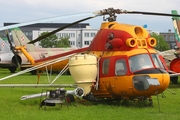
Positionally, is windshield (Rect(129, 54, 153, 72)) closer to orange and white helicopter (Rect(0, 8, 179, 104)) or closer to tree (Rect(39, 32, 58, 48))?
orange and white helicopter (Rect(0, 8, 179, 104))

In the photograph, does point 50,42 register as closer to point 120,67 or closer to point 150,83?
point 120,67

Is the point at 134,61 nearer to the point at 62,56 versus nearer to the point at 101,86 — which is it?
the point at 101,86

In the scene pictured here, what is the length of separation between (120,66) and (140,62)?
2.38 feet

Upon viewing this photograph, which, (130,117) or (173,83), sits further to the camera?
(173,83)

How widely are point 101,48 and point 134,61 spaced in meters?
1.61

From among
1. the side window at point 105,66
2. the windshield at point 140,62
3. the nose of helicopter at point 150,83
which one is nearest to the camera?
the nose of helicopter at point 150,83

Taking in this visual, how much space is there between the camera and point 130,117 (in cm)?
1127

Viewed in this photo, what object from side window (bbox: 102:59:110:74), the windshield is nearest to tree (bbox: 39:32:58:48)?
side window (bbox: 102:59:110:74)

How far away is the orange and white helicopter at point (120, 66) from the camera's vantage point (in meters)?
12.8

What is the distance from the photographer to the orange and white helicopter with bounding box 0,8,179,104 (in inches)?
505

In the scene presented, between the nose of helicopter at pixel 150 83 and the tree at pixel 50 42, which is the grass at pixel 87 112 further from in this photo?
the tree at pixel 50 42

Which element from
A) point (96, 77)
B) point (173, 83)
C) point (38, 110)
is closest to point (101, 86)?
point (96, 77)

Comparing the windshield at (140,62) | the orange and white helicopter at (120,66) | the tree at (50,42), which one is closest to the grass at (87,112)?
the orange and white helicopter at (120,66)

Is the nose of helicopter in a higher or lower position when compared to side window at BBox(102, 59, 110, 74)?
lower
